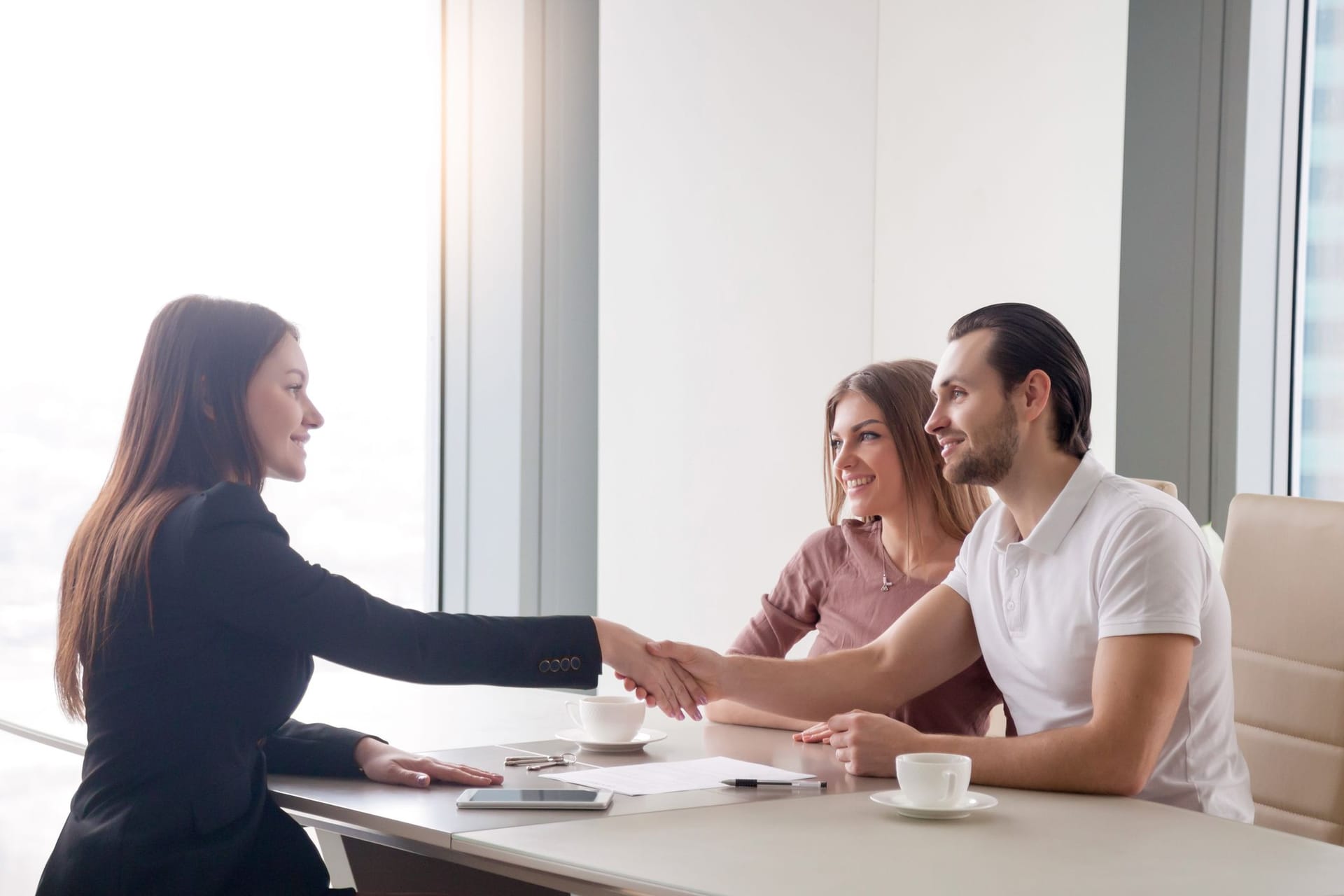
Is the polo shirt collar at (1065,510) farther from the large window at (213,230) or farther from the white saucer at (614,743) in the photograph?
the large window at (213,230)

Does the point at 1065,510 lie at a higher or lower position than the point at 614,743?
higher

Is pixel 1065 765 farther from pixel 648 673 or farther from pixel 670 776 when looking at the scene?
pixel 648 673

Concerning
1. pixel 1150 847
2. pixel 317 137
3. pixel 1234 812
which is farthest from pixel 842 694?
pixel 317 137

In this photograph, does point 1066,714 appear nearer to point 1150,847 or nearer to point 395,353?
point 1150,847

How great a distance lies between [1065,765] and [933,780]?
0.85 feet

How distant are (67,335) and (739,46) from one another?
1869 millimetres

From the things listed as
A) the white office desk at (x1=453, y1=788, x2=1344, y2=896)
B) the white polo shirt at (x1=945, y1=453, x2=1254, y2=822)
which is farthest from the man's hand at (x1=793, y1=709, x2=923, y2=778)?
the white polo shirt at (x1=945, y1=453, x2=1254, y2=822)

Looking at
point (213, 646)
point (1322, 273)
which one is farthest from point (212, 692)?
point (1322, 273)

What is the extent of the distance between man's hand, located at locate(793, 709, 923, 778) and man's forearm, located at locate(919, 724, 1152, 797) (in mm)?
95

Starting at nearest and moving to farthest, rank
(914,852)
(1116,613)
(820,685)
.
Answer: (914,852) → (1116,613) → (820,685)

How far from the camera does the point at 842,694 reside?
1994 mm

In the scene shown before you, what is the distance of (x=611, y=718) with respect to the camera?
71.2 inches

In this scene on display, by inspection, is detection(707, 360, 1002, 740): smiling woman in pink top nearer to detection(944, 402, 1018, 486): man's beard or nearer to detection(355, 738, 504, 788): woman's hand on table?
detection(944, 402, 1018, 486): man's beard

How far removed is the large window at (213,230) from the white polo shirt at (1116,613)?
6.35ft
